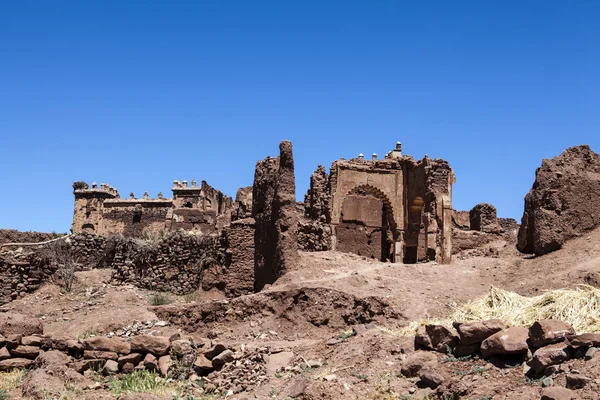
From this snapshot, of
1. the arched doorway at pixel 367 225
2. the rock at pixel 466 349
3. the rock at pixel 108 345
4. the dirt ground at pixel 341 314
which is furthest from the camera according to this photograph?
the arched doorway at pixel 367 225

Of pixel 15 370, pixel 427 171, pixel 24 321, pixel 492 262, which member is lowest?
pixel 15 370

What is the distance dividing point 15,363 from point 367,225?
20522 millimetres

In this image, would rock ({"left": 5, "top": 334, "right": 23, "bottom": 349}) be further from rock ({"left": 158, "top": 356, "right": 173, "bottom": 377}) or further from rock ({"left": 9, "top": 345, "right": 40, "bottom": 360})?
rock ({"left": 158, "top": 356, "right": 173, "bottom": 377})

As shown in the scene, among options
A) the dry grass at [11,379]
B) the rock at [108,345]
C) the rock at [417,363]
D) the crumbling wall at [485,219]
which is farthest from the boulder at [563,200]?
the crumbling wall at [485,219]

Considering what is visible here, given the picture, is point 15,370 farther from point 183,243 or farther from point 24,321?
point 183,243

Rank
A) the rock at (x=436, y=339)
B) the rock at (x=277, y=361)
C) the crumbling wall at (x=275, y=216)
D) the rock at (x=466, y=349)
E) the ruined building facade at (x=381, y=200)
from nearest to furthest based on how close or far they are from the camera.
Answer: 1. the rock at (x=466, y=349)
2. the rock at (x=436, y=339)
3. the rock at (x=277, y=361)
4. the crumbling wall at (x=275, y=216)
5. the ruined building facade at (x=381, y=200)

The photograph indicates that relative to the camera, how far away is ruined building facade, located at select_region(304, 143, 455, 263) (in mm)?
29191

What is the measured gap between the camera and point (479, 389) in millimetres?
8367

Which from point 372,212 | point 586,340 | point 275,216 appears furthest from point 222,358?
point 372,212

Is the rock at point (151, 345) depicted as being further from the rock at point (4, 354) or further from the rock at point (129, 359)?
the rock at point (4, 354)

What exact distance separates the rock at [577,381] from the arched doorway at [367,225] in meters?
21.5

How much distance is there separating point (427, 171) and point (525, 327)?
18965 millimetres

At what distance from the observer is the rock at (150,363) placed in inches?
454

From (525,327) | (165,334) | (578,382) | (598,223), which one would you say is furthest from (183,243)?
(578,382)
